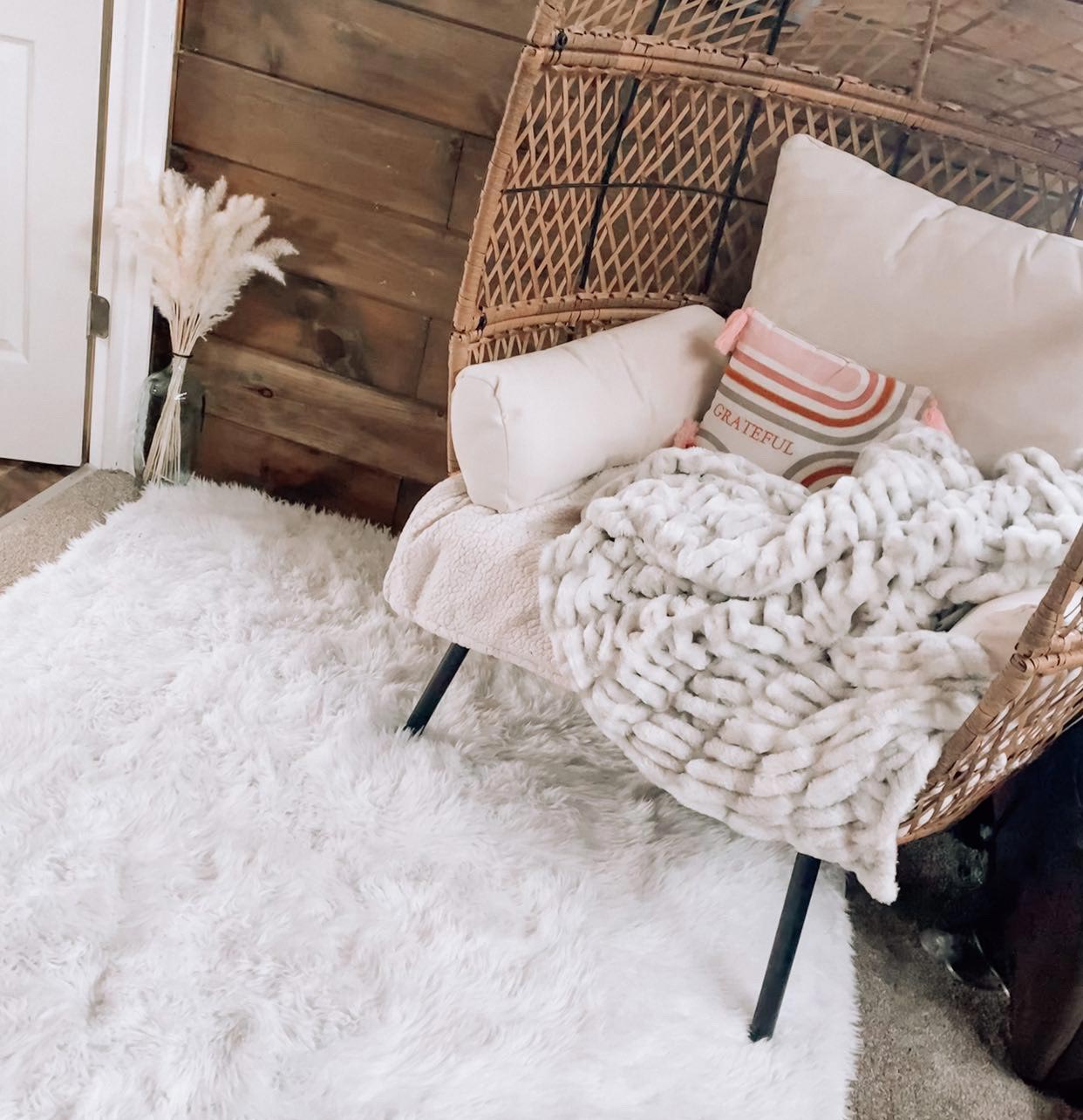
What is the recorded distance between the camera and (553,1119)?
2.87 feet

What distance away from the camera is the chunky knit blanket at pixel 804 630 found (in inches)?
32.9

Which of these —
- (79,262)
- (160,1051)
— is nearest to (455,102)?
(79,262)

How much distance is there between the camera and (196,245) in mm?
1467

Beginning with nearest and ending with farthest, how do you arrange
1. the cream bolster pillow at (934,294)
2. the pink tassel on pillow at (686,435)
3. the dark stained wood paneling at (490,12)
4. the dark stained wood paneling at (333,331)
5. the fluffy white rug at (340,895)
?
1. the fluffy white rug at (340,895)
2. the cream bolster pillow at (934,294)
3. the pink tassel on pillow at (686,435)
4. the dark stained wood paneling at (490,12)
5. the dark stained wood paneling at (333,331)

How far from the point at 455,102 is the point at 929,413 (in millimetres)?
777

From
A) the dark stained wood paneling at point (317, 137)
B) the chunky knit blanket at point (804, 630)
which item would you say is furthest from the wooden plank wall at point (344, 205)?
the chunky knit blanket at point (804, 630)

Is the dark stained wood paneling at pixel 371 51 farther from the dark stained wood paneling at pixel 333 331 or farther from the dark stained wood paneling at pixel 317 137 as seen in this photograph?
the dark stained wood paneling at pixel 333 331

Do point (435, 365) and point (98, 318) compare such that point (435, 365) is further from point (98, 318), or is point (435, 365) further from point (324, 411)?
point (98, 318)

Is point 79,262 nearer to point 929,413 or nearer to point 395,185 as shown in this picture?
point 395,185

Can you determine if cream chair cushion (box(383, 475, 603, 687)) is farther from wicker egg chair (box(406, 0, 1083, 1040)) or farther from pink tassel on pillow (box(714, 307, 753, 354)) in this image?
pink tassel on pillow (box(714, 307, 753, 354))

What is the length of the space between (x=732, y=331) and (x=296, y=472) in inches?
32.8

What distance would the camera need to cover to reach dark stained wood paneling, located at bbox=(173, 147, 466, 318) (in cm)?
150

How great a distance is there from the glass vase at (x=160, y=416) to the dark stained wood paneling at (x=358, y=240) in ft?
0.95

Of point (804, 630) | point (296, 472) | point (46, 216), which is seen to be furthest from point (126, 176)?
point (804, 630)
